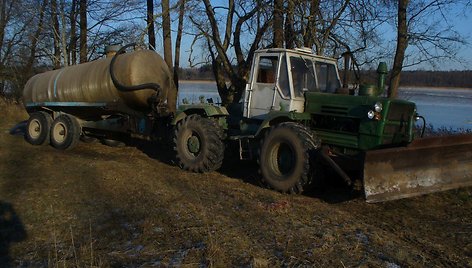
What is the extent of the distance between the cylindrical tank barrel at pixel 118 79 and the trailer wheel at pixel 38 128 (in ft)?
1.92

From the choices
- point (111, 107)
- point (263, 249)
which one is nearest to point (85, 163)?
point (111, 107)

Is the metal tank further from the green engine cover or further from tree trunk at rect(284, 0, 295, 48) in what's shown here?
the green engine cover

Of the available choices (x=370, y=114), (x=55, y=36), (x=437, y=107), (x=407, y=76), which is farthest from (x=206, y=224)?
(x=437, y=107)

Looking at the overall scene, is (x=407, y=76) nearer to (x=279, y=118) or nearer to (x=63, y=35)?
(x=279, y=118)

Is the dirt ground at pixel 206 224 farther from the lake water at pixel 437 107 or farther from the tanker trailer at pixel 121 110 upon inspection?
the lake water at pixel 437 107

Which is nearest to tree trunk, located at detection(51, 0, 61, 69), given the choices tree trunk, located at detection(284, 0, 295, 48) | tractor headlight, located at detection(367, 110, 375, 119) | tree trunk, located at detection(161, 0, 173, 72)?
tree trunk, located at detection(161, 0, 173, 72)

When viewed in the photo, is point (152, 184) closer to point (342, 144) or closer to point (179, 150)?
point (179, 150)

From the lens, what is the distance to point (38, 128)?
44.2 ft

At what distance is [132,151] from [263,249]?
826 centimetres

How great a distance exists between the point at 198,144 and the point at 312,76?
253 centimetres

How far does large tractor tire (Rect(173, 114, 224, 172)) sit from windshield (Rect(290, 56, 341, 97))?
6.12ft

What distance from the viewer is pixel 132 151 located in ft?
41.8

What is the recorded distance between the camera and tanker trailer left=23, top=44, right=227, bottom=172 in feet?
31.7

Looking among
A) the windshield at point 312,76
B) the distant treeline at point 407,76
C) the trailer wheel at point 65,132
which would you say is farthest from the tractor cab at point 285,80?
the trailer wheel at point 65,132
